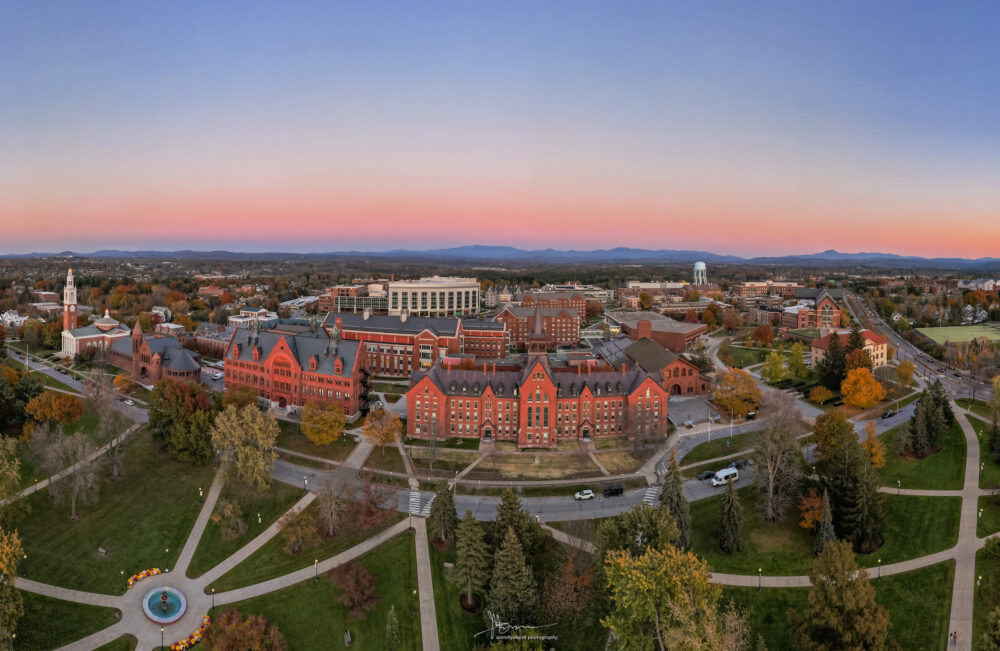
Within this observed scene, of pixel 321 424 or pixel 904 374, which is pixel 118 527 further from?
pixel 904 374

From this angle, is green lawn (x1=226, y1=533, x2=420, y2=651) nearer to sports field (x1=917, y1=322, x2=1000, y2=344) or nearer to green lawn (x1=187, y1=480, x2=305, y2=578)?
green lawn (x1=187, y1=480, x2=305, y2=578)

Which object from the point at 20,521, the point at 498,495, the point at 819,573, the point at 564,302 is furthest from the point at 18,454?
the point at 564,302

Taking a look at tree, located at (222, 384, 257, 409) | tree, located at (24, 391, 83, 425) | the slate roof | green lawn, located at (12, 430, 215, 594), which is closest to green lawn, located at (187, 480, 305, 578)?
green lawn, located at (12, 430, 215, 594)

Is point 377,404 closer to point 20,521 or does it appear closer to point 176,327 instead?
point 20,521

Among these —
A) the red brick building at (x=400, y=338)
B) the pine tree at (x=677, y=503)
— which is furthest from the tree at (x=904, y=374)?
the red brick building at (x=400, y=338)

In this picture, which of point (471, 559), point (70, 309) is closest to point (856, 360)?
point (471, 559)
